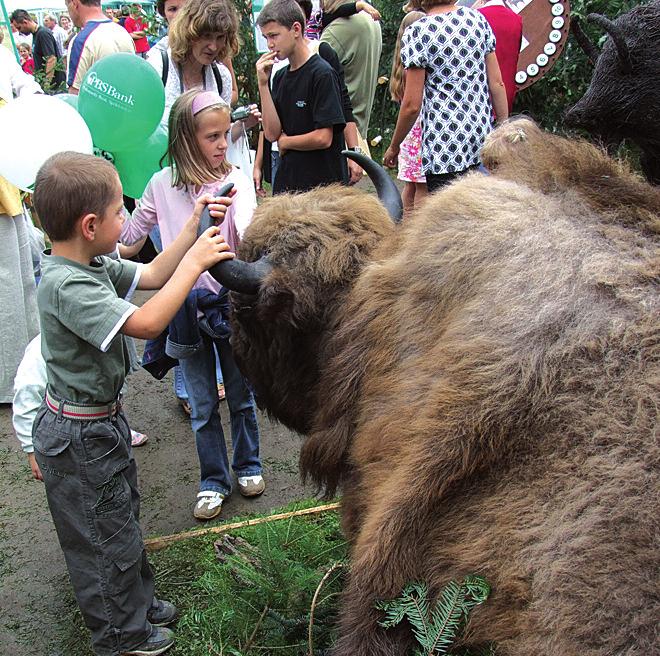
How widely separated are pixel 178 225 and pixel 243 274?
158 centimetres

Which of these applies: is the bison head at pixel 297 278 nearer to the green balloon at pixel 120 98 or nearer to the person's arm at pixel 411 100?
the person's arm at pixel 411 100

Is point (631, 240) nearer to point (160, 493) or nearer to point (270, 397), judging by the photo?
point (270, 397)

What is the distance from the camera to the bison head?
101 inches

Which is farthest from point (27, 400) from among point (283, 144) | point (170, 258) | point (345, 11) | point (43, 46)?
point (43, 46)

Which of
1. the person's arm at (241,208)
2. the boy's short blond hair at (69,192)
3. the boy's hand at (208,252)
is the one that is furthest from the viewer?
the person's arm at (241,208)

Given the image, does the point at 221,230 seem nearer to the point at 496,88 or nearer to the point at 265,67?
the point at 265,67

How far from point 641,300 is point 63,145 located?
151 inches

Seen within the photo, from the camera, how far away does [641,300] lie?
5.70 ft

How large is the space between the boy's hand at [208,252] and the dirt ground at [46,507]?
2.05m

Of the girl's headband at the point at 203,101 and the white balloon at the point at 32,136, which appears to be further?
the white balloon at the point at 32,136

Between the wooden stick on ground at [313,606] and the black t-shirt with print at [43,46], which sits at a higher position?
the black t-shirt with print at [43,46]

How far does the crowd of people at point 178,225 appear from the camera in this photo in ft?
9.39

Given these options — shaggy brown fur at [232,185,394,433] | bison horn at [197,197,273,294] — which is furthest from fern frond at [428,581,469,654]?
bison horn at [197,197,273,294]

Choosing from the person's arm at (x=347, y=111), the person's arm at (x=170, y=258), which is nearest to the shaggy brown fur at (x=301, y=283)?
the person's arm at (x=170, y=258)
